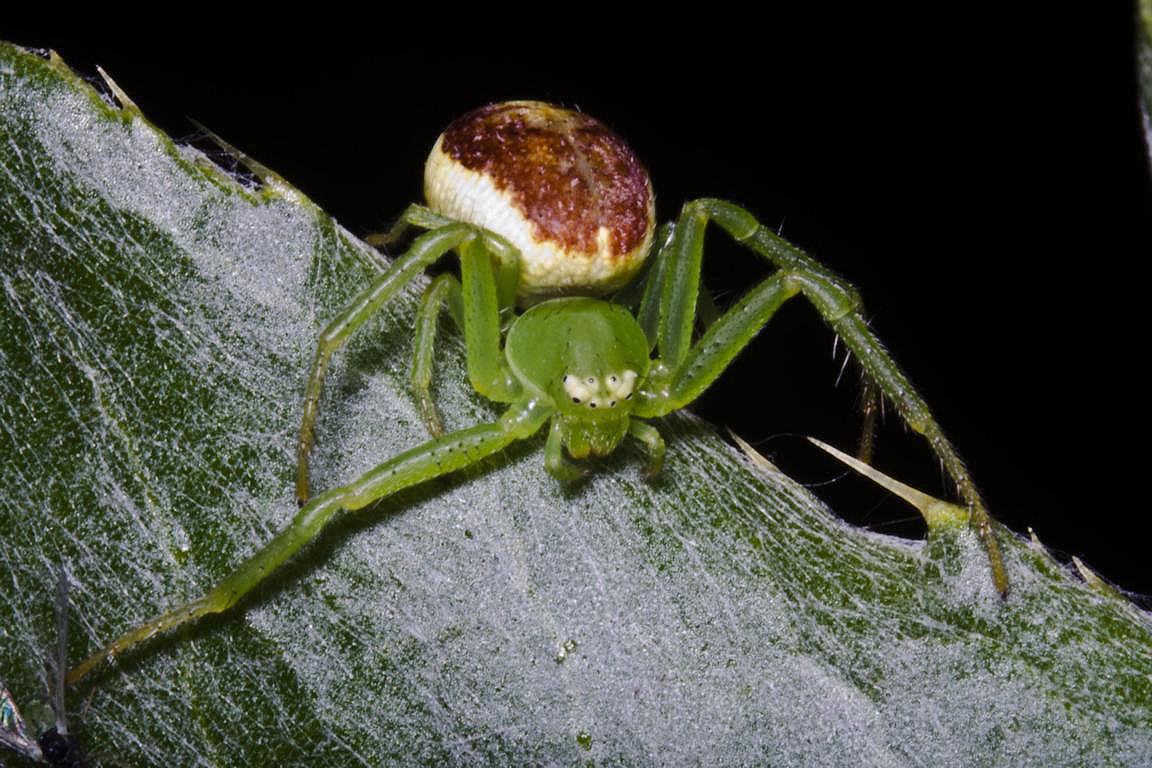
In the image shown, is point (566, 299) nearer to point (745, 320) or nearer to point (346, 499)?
point (745, 320)

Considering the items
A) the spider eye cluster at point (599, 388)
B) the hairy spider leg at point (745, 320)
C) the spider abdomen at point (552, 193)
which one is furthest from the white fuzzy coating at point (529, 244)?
the spider eye cluster at point (599, 388)

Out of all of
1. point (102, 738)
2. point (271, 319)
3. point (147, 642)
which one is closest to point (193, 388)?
point (271, 319)

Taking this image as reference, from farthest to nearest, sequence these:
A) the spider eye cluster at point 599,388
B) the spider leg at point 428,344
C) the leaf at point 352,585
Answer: the spider eye cluster at point 599,388
the spider leg at point 428,344
the leaf at point 352,585

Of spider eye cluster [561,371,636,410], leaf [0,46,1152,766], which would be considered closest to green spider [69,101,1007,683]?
spider eye cluster [561,371,636,410]

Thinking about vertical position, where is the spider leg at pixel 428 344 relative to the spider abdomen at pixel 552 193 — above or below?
below

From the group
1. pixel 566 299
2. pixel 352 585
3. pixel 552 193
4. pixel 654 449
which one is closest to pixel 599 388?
pixel 654 449

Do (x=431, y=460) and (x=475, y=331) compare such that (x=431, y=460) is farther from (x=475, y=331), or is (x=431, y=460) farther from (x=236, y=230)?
(x=236, y=230)

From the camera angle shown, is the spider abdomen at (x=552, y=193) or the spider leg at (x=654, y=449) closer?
the spider leg at (x=654, y=449)

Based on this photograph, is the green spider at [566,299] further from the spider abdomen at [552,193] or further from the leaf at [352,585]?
the leaf at [352,585]

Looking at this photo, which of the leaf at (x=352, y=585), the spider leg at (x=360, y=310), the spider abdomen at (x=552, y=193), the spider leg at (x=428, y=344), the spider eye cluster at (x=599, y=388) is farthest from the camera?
the spider abdomen at (x=552, y=193)
